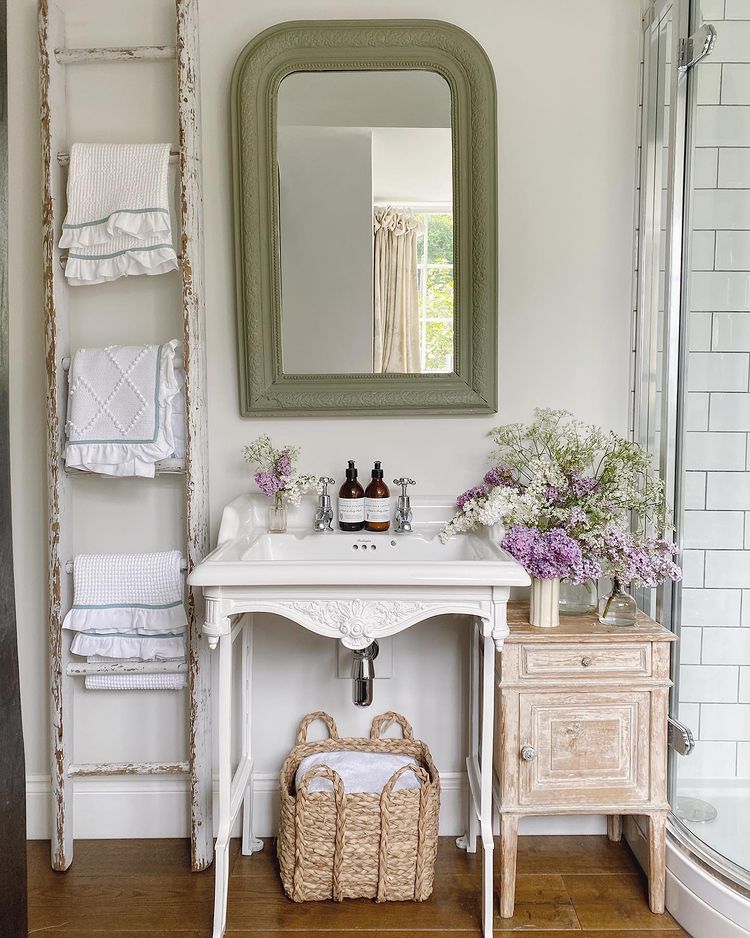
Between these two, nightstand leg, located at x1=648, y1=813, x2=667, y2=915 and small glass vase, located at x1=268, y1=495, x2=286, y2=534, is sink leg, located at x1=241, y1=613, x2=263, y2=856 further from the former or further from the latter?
nightstand leg, located at x1=648, y1=813, x2=667, y2=915

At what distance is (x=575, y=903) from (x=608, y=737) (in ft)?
1.50

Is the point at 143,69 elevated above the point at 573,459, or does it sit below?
above

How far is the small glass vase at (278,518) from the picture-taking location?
6.66 ft

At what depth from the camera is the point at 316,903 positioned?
187 cm

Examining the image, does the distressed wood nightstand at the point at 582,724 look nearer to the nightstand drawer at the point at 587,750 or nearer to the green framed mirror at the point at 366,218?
the nightstand drawer at the point at 587,750

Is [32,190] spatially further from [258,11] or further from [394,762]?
[394,762]

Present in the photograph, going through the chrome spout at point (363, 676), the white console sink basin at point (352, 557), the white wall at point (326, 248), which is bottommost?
the chrome spout at point (363, 676)

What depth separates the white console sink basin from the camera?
1571mm

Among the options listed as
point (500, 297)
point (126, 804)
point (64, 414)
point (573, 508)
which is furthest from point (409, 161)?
point (126, 804)

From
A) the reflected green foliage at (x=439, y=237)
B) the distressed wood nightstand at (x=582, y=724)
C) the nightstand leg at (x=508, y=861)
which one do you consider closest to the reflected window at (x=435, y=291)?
the reflected green foliage at (x=439, y=237)

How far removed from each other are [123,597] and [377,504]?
0.75 m

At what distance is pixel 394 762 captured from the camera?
1.98m

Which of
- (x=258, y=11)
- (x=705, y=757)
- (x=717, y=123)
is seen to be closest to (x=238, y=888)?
(x=705, y=757)

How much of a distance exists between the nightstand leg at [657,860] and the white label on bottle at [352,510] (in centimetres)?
103
